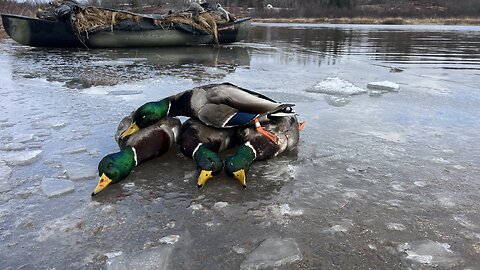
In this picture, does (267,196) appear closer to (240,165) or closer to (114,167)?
(240,165)

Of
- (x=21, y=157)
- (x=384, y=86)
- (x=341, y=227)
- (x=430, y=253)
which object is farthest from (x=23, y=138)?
(x=384, y=86)

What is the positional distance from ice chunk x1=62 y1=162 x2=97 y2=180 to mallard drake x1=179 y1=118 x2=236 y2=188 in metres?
0.79

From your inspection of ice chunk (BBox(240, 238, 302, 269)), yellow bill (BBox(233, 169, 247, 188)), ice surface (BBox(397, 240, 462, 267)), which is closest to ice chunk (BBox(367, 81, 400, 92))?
yellow bill (BBox(233, 169, 247, 188))

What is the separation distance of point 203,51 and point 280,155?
998 cm

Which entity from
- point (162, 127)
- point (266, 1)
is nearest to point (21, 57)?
point (162, 127)

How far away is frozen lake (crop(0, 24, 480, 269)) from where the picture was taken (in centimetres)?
218

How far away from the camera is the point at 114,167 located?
2941 mm

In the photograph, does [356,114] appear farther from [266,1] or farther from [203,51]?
[266,1]

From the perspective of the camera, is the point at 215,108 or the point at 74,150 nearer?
the point at 215,108

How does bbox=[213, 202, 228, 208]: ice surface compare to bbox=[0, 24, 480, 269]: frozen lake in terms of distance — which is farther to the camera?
bbox=[213, 202, 228, 208]: ice surface

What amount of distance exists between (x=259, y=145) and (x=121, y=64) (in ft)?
23.8

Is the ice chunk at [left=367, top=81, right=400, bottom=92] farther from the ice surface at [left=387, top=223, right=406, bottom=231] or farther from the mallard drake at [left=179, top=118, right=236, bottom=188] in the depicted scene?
the ice surface at [left=387, top=223, right=406, bottom=231]

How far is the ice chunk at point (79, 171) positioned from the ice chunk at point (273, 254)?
5.37ft

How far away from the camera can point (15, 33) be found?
40.5 feet
